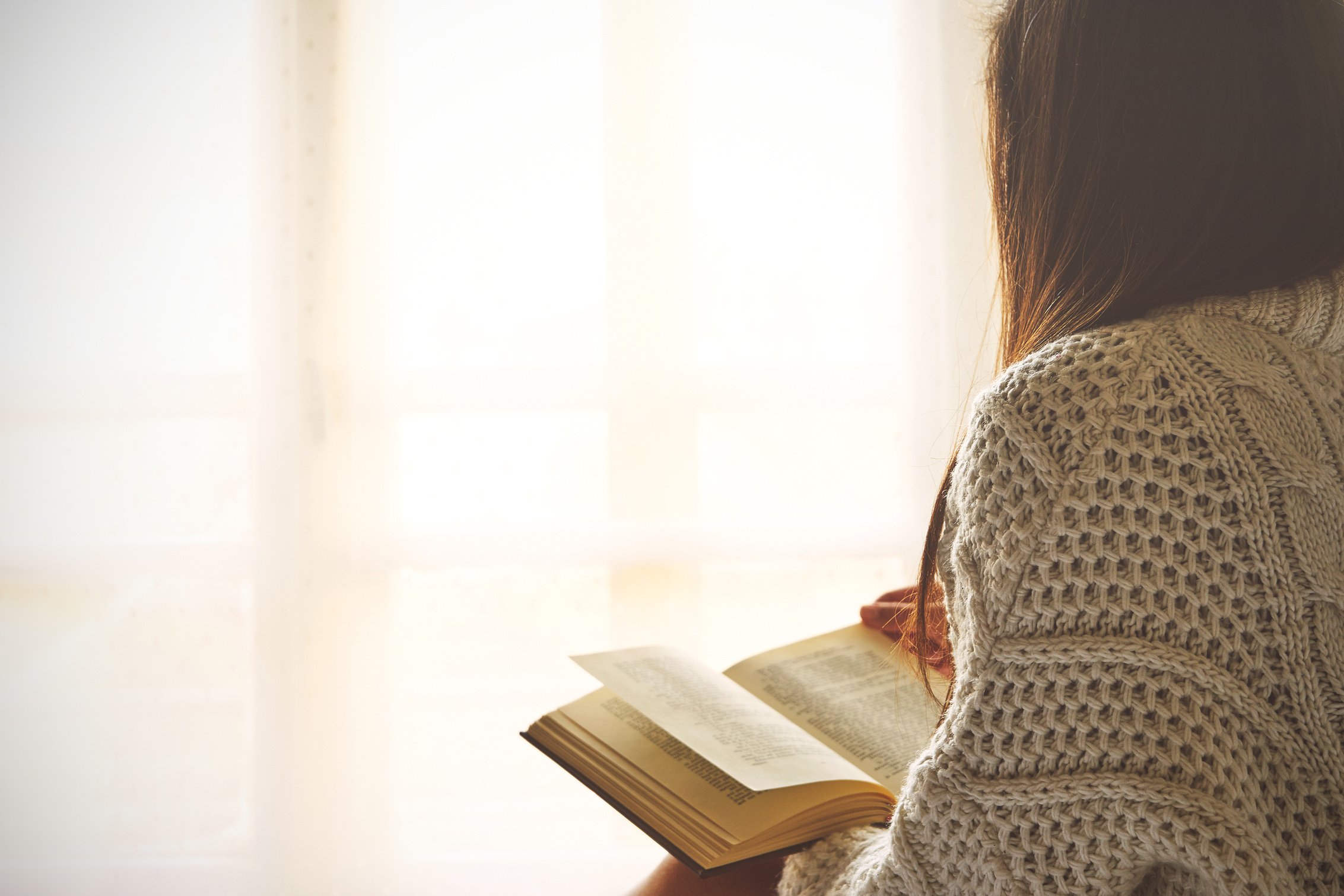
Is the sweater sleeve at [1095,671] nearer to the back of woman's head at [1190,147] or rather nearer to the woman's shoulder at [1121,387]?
the woman's shoulder at [1121,387]

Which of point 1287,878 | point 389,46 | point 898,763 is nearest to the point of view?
point 1287,878

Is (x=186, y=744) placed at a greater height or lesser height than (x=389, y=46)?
lesser

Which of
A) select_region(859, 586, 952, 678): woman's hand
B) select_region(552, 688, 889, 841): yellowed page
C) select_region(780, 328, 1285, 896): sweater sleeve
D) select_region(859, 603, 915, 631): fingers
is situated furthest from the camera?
select_region(859, 603, 915, 631): fingers

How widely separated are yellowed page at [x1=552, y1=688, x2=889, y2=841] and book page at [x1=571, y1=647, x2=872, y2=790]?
0.04ft

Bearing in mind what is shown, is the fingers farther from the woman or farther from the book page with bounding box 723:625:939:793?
the woman

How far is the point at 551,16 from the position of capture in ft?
→ 6.85

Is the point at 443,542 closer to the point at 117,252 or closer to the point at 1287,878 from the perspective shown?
the point at 117,252

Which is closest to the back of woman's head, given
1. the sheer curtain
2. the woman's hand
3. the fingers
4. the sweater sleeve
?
the sweater sleeve

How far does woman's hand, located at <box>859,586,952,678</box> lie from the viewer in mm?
744

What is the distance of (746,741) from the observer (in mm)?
684

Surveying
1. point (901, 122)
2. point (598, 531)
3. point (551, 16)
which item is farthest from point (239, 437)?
point (901, 122)

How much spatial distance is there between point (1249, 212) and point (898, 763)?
0.49m

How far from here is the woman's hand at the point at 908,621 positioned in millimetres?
744

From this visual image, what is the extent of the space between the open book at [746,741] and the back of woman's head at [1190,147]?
35 cm
